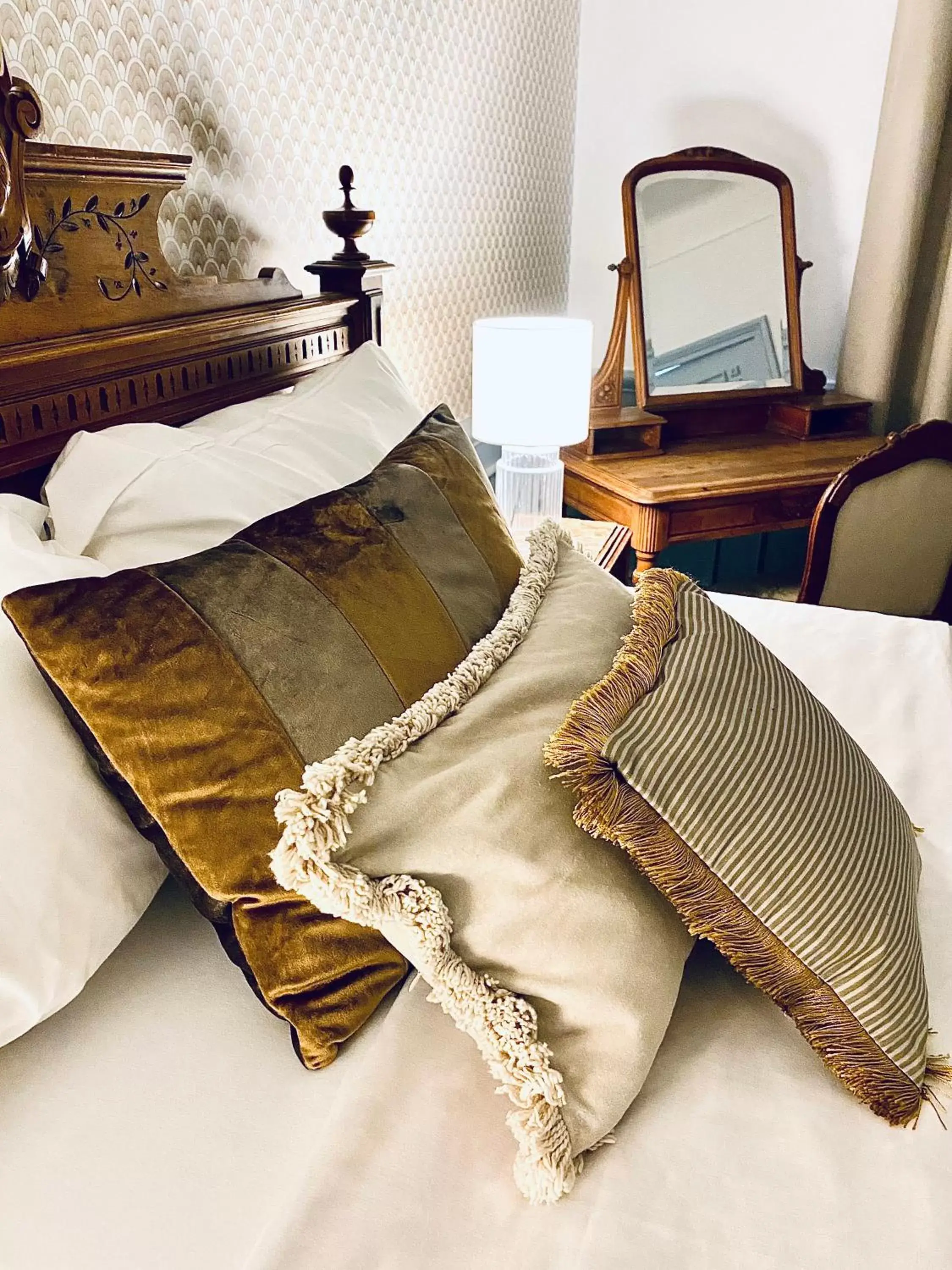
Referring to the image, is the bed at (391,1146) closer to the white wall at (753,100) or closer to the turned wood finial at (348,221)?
the turned wood finial at (348,221)

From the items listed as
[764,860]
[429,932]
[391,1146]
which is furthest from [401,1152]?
[764,860]

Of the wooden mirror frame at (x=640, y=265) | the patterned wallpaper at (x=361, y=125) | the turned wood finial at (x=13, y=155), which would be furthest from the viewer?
the wooden mirror frame at (x=640, y=265)

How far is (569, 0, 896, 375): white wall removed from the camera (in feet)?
8.55

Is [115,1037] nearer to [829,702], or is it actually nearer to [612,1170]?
[612,1170]

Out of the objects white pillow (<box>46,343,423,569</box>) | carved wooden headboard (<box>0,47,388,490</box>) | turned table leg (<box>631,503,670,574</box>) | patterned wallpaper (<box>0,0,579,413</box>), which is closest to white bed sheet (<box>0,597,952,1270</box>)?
white pillow (<box>46,343,423,569</box>)

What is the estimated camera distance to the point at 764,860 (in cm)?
74

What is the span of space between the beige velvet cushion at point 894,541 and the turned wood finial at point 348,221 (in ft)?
3.57

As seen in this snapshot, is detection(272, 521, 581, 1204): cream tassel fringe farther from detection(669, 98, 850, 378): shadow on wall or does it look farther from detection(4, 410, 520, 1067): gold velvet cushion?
detection(669, 98, 850, 378): shadow on wall

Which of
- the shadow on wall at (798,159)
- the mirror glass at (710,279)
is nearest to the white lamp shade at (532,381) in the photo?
the mirror glass at (710,279)

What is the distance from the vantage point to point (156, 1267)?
619 millimetres

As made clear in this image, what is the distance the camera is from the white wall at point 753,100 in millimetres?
2605

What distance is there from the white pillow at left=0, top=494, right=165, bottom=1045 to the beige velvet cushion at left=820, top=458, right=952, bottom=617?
163 centimetres

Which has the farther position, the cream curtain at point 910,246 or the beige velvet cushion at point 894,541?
the cream curtain at point 910,246

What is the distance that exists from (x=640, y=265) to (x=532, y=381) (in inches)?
32.3
